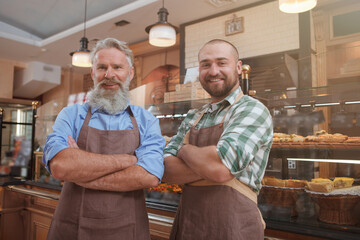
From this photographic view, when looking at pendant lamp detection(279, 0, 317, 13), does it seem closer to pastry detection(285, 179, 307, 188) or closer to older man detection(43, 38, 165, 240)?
pastry detection(285, 179, 307, 188)

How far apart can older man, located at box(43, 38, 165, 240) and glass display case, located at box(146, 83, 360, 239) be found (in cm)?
69

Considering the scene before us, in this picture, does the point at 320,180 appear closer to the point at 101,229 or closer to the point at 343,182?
the point at 343,182

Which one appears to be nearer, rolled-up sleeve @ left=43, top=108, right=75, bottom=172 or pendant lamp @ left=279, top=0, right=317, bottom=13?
rolled-up sleeve @ left=43, top=108, right=75, bottom=172

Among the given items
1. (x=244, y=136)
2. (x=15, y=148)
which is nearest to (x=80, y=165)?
(x=244, y=136)

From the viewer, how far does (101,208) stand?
1.35m

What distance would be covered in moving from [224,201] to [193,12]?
4768mm

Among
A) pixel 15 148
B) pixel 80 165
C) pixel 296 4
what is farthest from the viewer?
pixel 15 148

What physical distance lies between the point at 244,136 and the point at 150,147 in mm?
489

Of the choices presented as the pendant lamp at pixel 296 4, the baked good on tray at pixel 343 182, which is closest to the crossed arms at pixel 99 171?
the baked good on tray at pixel 343 182

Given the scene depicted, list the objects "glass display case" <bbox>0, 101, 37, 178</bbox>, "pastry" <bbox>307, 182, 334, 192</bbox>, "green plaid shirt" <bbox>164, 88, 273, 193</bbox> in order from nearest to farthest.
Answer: "green plaid shirt" <bbox>164, 88, 273, 193</bbox>, "pastry" <bbox>307, 182, 334, 192</bbox>, "glass display case" <bbox>0, 101, 37, 178</bbox>

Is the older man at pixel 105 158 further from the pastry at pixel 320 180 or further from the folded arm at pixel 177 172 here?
the pastry at pixel 320 180

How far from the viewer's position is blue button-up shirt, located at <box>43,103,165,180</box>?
1.34 metres

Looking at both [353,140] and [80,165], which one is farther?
[353,140]

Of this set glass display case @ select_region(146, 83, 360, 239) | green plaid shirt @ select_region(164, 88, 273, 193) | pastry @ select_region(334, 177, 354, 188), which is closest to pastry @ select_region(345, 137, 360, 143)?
glass display case @ select_region(146, 83, 360, 239)
